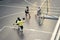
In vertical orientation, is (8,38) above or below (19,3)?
below

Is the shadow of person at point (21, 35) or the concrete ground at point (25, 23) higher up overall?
the concrete ground at point (25, 23)

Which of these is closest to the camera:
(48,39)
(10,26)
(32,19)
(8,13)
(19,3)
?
(48,39)

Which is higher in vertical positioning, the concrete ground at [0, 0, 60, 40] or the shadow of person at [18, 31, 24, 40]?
the concrete ground at [0, 0, 60, 40]

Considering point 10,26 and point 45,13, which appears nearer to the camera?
point 10,26

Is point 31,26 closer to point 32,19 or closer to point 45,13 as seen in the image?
point 32,19

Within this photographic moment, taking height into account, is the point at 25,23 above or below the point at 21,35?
above

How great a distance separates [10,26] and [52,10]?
8.33 m

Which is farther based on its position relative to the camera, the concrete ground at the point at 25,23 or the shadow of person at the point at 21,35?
the concrete ground at the point at 25,23

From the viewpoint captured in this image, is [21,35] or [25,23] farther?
[25,23]

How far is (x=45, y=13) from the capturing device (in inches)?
1174

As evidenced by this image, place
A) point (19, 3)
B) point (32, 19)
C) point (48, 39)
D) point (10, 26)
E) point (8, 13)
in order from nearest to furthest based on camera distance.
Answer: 1. point (48, 39)
2. point (10, 26)
3. point (32, 19)
4. point (8, 13)
5. point (19, 3)

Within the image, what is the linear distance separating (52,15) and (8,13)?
630cm

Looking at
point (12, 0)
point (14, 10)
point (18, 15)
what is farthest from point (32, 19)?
point (12, 0)

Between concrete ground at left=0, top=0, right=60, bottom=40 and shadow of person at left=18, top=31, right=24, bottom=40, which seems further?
concrete ground at left=0, top=0, right=60, bottom=40
